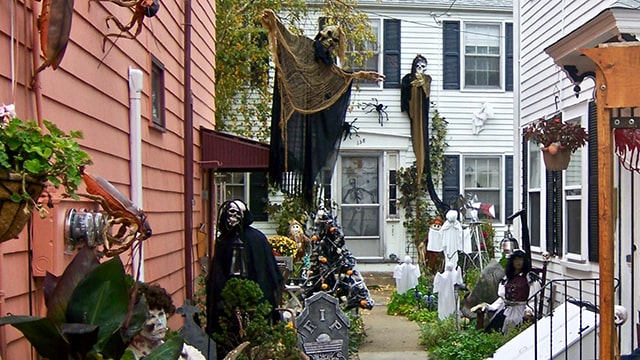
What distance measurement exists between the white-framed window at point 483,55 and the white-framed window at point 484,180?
5.38 ft

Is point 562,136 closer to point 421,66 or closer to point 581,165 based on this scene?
point 581,165

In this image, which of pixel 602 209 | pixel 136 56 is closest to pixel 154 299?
pixel 602 209

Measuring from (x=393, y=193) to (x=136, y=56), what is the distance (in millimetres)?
10775

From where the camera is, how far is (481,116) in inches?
638

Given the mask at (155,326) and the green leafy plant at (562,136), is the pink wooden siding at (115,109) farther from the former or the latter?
the green leafy plant at (562,136)

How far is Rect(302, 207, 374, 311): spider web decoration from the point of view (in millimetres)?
9297

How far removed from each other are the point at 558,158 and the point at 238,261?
367cm

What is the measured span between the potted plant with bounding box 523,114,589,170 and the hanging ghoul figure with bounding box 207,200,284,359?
330cm

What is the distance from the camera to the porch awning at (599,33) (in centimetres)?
548

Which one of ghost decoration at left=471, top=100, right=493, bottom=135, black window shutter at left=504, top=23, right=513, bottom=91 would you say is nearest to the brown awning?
ghost decoration at left=471, top=100, right=493, bottom=135

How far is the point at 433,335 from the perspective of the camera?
9031 mm

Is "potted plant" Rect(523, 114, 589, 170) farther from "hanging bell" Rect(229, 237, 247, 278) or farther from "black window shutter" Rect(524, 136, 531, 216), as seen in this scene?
"hanging bell" Rect(229, 237, 247, 278)

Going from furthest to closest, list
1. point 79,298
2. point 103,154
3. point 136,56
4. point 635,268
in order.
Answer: point 635,268
point 136,56
point 103,154
point 79,298

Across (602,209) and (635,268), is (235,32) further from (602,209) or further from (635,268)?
(602,209)
